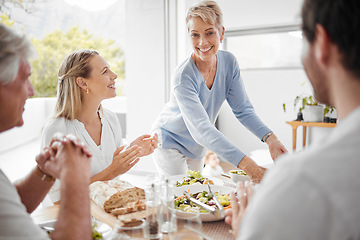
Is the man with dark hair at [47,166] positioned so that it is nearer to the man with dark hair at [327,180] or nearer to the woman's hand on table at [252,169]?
the man with dark hair at [327,180]

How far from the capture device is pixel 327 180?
561 mm

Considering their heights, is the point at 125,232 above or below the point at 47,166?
below

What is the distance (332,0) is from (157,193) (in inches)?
29.5

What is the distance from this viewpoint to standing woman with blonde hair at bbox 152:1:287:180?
6.18 ft

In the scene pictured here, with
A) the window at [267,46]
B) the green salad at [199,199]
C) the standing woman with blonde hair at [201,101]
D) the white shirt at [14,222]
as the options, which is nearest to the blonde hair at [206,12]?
the standing woman with blonde hair at [201,101]

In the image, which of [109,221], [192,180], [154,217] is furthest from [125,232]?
[192,180]

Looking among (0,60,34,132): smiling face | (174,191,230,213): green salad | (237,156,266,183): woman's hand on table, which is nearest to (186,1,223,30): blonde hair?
(237,156,266,183): woman's hand on table

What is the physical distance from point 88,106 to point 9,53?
105cm

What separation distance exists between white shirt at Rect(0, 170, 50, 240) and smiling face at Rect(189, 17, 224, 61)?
55.9 inches

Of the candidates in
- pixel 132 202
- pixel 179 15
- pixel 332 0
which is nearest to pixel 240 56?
pixel 179 15

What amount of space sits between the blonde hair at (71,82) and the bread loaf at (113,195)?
647 millimetres

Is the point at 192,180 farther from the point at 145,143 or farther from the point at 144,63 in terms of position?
the point at 144,63

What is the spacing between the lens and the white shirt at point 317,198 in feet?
1.83

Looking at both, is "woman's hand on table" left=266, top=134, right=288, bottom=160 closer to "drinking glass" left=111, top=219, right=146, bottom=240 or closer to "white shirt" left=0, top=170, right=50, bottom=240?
"drinking glass" left=111, top=219, right=146, bottom=240
